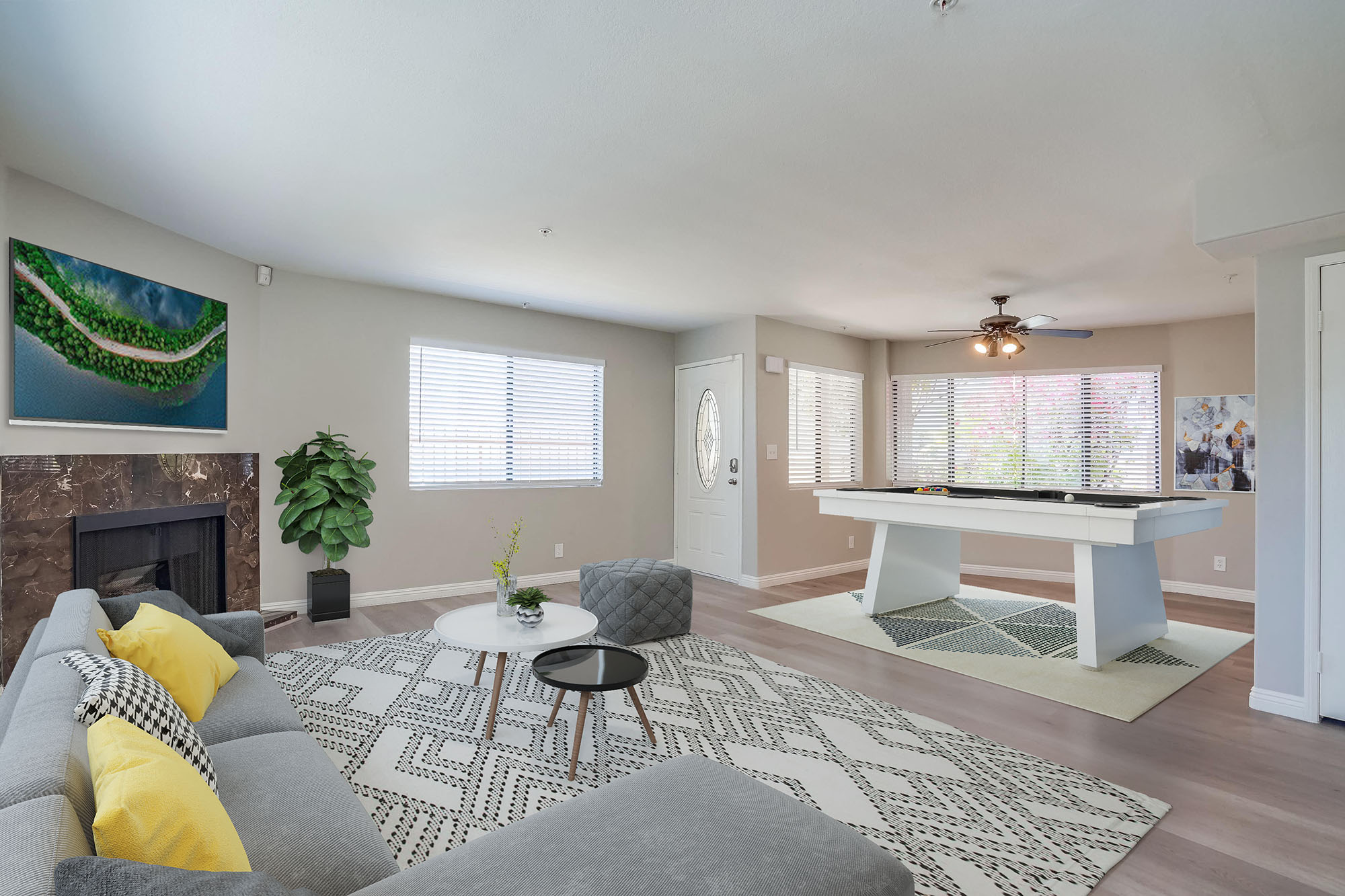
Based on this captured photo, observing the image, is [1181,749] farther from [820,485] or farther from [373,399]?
[373,399]

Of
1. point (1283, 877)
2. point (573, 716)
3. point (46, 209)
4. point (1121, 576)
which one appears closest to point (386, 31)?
point (46, 209)

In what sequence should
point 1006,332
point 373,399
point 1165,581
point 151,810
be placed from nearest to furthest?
point 151,810 → point 1006,332 → point 373,399 → point 1165,581

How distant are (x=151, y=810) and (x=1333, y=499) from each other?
4.26 meters

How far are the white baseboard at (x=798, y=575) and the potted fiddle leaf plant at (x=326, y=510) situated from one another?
3.18 metres

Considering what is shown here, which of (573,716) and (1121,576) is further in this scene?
(1121,576)

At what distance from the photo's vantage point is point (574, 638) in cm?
289

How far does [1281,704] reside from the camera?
10.3ft

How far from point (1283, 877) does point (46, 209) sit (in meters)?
5.56

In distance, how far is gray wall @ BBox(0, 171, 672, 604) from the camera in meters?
3.58

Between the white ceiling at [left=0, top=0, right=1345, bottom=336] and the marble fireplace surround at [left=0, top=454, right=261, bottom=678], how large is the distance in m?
1.39

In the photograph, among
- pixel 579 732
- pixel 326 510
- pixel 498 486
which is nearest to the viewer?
pixel 579 732

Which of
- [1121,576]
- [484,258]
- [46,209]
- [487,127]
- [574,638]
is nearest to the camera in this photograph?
[487,127]

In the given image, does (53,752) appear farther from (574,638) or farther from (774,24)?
(774,24)

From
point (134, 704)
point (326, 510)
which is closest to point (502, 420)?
point (326, 510)
